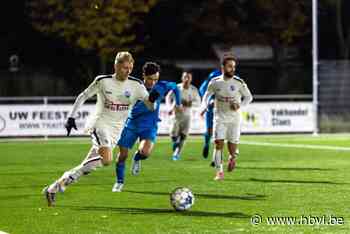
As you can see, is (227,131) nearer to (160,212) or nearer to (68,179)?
(68,179)

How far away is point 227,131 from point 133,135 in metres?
2.06

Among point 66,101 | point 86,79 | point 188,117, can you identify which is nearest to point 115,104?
point 188,117

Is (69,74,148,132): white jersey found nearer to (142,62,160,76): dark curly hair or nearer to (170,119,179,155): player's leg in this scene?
(142,62,160,76): dark curly hair

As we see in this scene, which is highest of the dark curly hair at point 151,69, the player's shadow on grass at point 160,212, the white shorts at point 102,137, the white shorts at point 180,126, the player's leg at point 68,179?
the dark curly hair at point 151,69

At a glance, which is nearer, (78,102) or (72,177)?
(72,177)

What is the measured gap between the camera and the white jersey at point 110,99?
47.1 ft

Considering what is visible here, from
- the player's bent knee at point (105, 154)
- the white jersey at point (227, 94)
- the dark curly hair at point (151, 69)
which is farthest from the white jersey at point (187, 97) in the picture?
the player's bent knee at point (105, 154)

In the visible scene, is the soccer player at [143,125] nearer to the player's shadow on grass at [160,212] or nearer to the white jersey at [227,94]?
the white jersey at [227,94]

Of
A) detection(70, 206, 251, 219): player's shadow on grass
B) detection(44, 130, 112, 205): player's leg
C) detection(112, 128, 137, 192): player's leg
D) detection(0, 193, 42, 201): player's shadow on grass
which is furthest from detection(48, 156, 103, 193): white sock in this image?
detection(112, 128, 137, 192): player's leg

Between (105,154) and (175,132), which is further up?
(175,132)

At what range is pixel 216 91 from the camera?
18.2m

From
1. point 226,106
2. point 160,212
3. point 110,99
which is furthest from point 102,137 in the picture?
point 226,106

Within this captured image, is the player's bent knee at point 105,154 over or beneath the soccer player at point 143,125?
beneath

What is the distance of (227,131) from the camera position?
1823 cm
